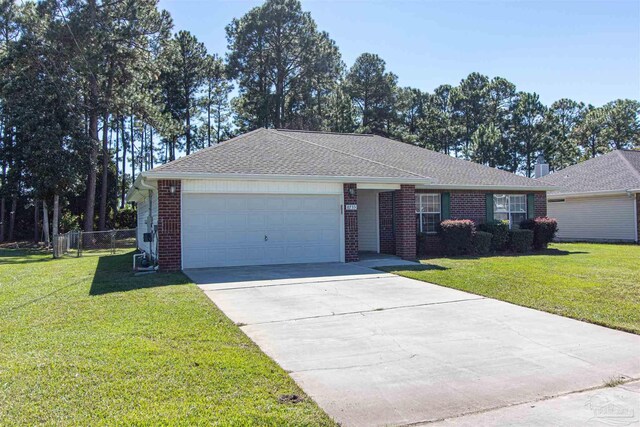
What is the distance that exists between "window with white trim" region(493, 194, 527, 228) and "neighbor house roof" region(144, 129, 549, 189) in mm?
612

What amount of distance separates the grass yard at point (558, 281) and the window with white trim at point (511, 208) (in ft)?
9.27

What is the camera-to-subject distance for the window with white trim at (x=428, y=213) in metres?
16.3

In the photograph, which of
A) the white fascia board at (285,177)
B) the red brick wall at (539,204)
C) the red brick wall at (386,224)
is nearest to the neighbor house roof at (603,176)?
the red brick wall at (539,204)

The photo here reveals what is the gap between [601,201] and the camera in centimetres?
2255

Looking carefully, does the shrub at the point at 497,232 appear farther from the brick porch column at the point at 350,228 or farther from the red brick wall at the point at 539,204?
the brick porch column at the point at 350,228

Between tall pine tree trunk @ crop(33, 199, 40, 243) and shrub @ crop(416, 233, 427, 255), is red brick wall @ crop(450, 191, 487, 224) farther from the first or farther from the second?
tall pine tree trunk @ crop(33, 199, 40, 243)

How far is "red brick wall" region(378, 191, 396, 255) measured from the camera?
16031mm

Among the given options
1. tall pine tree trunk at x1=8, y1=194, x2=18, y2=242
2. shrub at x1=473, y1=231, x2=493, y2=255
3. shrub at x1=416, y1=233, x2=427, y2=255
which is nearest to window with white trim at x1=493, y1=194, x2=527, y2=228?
shrub at x1=473, y1=231, x2=493, y2=255

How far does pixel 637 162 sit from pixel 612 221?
4.61 metres

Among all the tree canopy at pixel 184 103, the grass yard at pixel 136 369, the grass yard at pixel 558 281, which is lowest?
the grass yard at pixel 558 281

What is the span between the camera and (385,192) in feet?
53.2

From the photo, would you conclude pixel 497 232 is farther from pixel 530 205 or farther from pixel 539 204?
pixel 539 204

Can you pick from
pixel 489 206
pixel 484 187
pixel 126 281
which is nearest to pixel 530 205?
pixel 489 206

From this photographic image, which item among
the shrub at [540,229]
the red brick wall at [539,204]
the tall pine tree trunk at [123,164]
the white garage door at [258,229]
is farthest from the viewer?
the tall pine tree trunk at [123,164]
